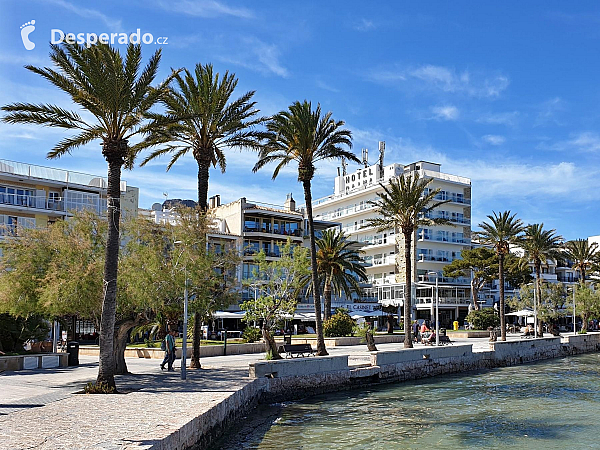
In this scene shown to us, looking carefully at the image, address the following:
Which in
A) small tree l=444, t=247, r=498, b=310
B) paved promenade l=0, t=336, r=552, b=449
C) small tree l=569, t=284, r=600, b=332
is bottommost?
paved promenade l=0, t=336, r=552, b=449

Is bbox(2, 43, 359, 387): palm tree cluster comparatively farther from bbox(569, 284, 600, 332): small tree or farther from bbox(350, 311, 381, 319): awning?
bbox(569, 284, 600, 332): small tree

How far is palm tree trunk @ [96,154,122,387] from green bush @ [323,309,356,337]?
2903 centimetres

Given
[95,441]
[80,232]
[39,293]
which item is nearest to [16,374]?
[39,293]

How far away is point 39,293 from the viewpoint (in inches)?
882

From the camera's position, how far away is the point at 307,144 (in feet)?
101

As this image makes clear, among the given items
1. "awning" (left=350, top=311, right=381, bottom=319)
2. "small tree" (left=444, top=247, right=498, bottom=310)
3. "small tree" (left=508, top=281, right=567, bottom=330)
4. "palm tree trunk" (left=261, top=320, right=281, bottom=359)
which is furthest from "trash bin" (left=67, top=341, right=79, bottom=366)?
"small tree" (left=444, top=247, right=498, bottom=310)

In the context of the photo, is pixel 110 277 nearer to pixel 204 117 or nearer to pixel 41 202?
pixel 204 117

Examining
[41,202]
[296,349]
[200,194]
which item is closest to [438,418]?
[296,349]

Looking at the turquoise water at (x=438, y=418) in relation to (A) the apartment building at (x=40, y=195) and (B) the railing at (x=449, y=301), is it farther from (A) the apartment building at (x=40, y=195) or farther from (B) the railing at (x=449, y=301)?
(B) the railing at (x=449, y=301)

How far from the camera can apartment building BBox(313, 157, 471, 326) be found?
256 feet

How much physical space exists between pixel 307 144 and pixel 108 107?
46.0ft

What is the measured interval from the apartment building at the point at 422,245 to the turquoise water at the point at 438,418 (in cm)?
4630

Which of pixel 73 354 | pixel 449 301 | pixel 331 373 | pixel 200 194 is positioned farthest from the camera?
pixel 449 301

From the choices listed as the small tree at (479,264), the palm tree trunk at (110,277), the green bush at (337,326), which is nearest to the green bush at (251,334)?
the green bush at (337,326)
